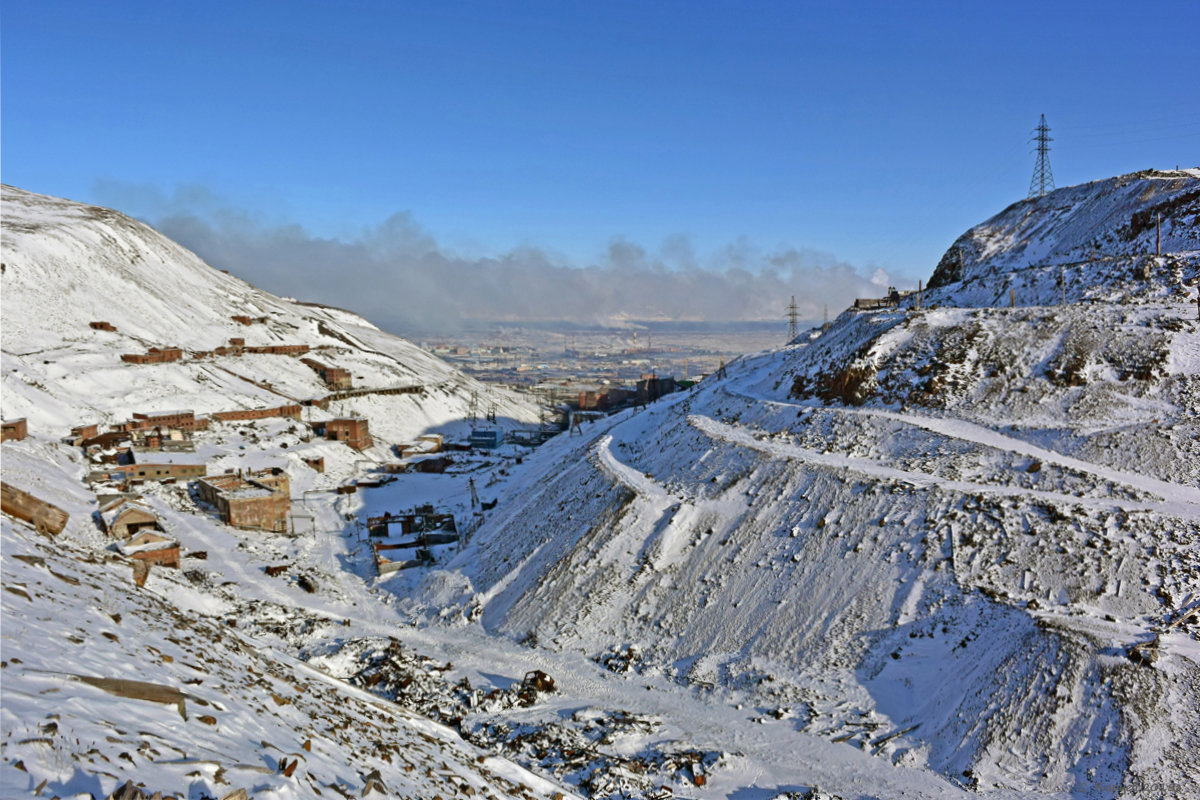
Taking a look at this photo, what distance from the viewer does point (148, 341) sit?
266 feet

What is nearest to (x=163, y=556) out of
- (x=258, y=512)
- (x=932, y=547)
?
(x=258, y=512)

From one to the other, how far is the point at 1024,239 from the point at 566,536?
45257mm

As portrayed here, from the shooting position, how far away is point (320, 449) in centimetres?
6275

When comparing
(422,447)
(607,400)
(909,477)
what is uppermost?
(909,477)

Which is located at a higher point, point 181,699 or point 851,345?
point 851,345

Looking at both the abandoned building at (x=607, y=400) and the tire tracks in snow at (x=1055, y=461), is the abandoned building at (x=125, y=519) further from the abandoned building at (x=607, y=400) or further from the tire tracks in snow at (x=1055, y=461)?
the abandoned building at (x=607, y=400)

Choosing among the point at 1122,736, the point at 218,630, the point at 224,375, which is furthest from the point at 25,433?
the point at 1122,736

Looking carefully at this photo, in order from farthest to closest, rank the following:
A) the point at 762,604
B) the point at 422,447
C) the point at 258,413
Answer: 1. the point at 422,447
2. the point at 258,413
3. the point at 762,604

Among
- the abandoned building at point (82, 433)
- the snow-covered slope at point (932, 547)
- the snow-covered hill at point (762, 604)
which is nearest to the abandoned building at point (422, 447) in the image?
the snow-covered hill at point (762, 604)

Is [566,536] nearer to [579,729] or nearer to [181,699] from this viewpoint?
[579,729]

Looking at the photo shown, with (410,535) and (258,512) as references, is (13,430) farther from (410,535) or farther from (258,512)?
(410,535)

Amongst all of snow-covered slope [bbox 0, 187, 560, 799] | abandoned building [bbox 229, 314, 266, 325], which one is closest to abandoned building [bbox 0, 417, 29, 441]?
snow-covered slope [bbox 0, 187, 560, 799]

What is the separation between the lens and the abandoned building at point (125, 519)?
35.5 meters

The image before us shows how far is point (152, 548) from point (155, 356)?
4979cm
